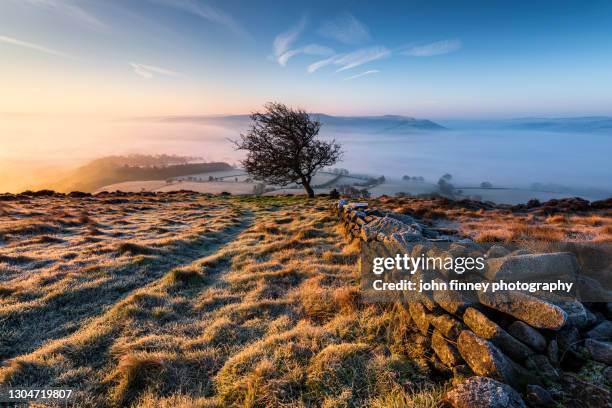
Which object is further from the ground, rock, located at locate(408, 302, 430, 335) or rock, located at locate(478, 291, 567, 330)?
rock, located at locate(478, 291, 567, 330)

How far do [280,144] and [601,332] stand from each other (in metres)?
28.3

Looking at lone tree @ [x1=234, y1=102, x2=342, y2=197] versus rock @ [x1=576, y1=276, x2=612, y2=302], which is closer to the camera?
rock @ [x1=576, y1=276, x2=612, y2=302]

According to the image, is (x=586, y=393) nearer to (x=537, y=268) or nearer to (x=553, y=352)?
(x=553, y=352)

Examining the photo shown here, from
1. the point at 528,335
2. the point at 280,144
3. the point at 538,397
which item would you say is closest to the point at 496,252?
the point at 528,335

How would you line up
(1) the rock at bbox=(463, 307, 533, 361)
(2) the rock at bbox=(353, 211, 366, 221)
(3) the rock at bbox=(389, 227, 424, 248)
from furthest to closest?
(2) the rock at bbox=(353, 211, 366, 221), (3) the rock at bbox=(389, 227, 424, 248), (1) the rock at bbox=(463, 307, 533, 361)

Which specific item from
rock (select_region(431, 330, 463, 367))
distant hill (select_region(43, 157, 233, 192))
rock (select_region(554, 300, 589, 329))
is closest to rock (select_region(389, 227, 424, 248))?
rock (select_region(431, 330, 463, 367))

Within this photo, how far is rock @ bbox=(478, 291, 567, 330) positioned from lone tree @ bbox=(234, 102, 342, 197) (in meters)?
27.2

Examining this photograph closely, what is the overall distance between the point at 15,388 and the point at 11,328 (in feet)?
8.24

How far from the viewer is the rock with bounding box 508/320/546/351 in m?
3.68

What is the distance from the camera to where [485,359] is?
3.47m

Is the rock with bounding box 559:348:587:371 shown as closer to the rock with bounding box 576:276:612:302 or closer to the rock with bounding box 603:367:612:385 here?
the rock with bounding box 603:367:612:385

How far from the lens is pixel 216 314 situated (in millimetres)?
6426

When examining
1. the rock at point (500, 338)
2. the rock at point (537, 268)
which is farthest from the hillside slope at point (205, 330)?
the rock at point (537, 268)

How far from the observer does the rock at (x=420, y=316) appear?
15.4 feet
